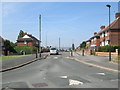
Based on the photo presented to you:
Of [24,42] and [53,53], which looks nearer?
[53,53]

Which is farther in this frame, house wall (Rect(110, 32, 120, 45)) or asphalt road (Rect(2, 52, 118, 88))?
house wall (Rect(110, 32, 120, 45))

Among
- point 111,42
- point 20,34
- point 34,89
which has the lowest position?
point 34,89

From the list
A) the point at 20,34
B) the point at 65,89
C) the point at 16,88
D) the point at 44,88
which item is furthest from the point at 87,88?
the point at 20,34

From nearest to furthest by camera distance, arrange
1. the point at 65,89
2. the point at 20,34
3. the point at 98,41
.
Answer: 1. the point at 65,89
2. the point at 98,41
3. the point at 20,34

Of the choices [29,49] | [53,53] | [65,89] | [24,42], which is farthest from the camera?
[24,42]

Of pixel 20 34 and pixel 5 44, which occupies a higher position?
pixel 20 34

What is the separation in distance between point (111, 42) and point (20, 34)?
66891mm

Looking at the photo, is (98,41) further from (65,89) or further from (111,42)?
(65,89)

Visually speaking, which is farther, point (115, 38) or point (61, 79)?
point (115, 38)

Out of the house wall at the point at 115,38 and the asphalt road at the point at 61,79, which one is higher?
the house wall at the point at 115,38

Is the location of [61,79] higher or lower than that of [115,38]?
lower

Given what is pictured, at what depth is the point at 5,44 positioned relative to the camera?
168 feet

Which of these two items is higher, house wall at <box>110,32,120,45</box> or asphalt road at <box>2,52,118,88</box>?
house wall at <box>110,32,120,45</box>

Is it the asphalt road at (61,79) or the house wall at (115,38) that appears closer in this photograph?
the asphalt road at (61,79)
